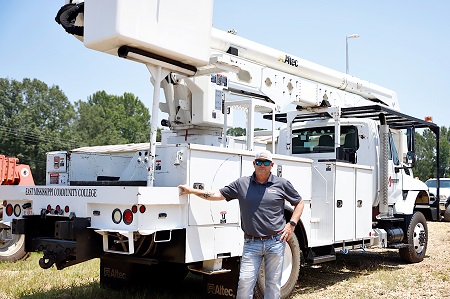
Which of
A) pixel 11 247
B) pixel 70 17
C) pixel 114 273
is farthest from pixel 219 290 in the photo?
pixel 11 247

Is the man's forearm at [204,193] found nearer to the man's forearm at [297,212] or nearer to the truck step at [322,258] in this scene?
the man's forearm at [297,212]

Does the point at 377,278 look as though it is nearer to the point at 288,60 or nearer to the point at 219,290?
the point at 219,290

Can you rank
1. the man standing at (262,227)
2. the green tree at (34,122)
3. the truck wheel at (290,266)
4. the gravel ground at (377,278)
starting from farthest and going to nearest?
the green tree at (34,122) → the gravel ground at (377,278) → the truck wheel at (290,266) → the man standing at (262,227)

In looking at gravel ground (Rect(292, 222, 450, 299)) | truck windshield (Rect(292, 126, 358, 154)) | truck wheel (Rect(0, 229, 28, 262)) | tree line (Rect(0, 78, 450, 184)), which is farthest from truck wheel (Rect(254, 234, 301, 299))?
tree line (Rect(0, 78, 450, 184))

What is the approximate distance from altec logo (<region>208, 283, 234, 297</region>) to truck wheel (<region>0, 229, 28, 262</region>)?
189 inches

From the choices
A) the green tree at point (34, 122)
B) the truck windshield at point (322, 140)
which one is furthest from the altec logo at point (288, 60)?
the green tree at point (34, 122)

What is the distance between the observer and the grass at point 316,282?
23.5ft

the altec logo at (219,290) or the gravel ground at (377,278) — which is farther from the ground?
the altec logo at (219,290)

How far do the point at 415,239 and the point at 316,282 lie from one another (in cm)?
305

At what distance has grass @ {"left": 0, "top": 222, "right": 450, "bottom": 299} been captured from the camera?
→ 718 cm

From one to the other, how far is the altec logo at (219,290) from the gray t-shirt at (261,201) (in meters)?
1.07

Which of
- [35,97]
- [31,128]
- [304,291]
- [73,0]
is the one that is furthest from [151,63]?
[35,97]

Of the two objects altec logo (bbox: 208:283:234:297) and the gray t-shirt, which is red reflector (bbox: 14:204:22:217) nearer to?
altec logo (bbox: 208:283:234:297)

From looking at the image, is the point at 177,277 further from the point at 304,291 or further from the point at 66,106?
the point at 66,106
